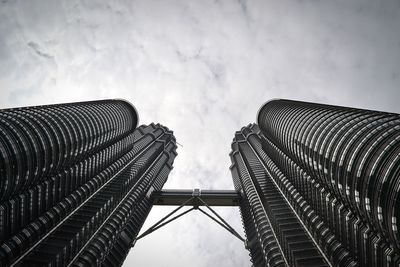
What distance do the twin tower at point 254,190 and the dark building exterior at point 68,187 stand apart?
0.92 ft

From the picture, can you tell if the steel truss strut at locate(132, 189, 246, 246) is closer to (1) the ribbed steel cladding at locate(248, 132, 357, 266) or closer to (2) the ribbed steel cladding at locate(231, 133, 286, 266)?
(2) the ribbed steel cladding at locate(231, 133, 286, 266)

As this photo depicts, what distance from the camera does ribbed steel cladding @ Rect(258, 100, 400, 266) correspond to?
40.7 meters

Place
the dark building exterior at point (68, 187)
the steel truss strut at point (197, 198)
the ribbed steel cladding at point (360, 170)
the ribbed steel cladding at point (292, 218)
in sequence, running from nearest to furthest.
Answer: the ribbed steel cladding at point (360, 170)
the dark building exterior at point (68, 187)
the ribbed steel cladding at point (292, 218)
the steel truss strut at point (197, 198)

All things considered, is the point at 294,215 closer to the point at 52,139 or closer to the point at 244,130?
the point at 52,139

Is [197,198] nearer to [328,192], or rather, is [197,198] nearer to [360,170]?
[328,192]

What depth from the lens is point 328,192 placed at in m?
66.4

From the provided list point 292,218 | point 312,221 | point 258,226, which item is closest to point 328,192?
point 312,221

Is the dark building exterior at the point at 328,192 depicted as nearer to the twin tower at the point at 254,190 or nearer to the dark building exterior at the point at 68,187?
the twin tower at the point at 254,190

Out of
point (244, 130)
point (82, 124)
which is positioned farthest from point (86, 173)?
point (244, 130)

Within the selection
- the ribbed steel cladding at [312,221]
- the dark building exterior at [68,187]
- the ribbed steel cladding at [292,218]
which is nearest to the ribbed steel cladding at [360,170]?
the ribbed steel cladding at [312,221]

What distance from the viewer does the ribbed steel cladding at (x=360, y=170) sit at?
40.7 m

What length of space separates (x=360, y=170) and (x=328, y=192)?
22.5 m

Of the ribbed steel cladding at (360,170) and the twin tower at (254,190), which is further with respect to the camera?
the twin tower at (254,190)

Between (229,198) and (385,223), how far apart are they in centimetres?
8580
